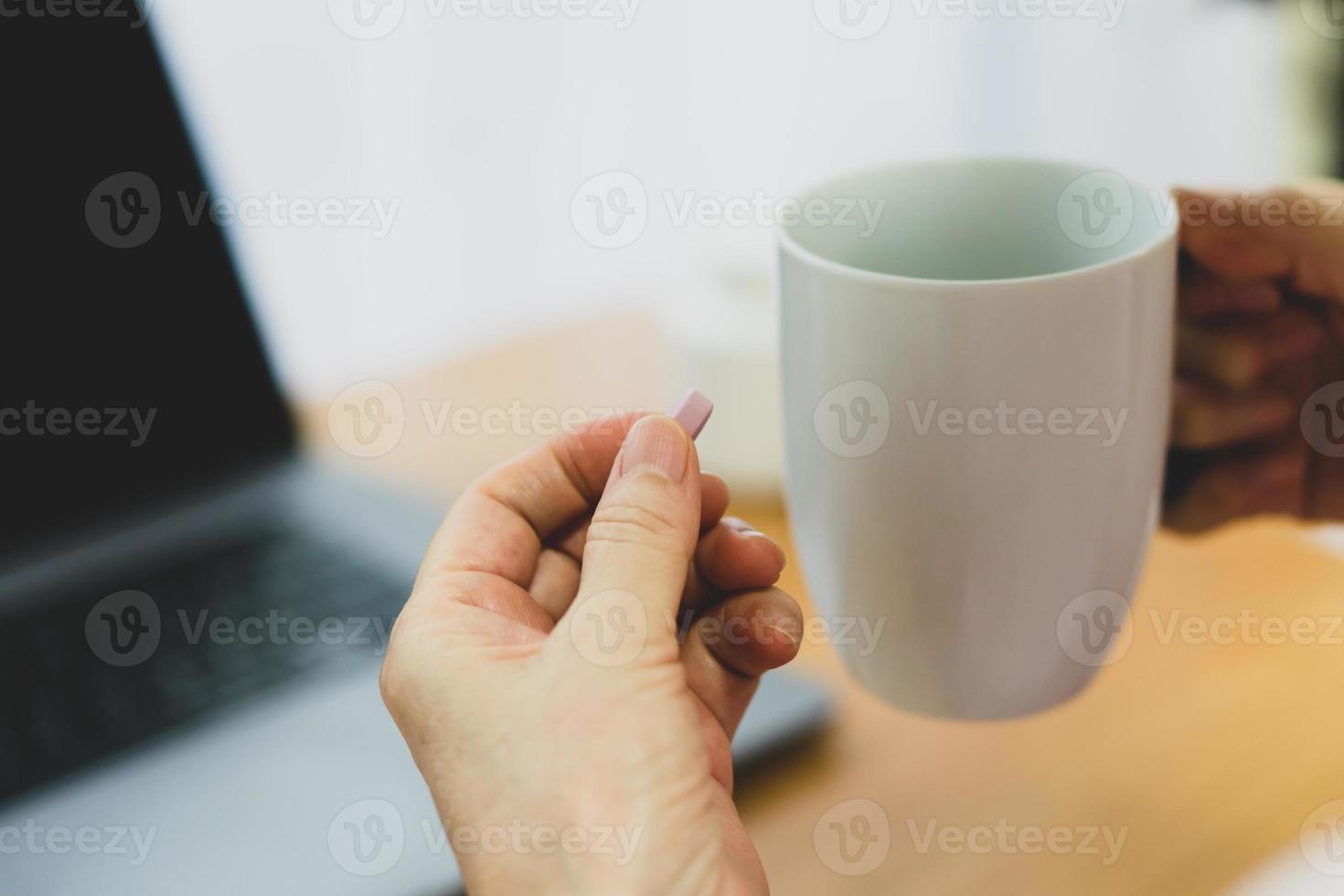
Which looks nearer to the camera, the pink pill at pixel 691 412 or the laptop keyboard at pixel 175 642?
the pink pill at pixel 691 412

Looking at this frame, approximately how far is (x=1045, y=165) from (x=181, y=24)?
32.5 inches

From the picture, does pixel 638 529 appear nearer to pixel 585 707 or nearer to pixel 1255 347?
pixel 585 707

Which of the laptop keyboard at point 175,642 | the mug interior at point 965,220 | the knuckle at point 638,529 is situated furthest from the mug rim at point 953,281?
the laptop keyboard at point 175,642

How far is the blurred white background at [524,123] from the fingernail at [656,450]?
36 cm

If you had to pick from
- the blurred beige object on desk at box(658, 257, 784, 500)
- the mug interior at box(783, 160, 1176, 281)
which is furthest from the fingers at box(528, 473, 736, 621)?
the blurred beige object on desk at box(658, 257, 784, 500)

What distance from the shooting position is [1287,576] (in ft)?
2.26

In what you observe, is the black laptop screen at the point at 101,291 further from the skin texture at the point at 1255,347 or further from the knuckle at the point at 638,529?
the skin texture at the point at 1255,347

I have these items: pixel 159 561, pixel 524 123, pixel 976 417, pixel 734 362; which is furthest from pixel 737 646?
pixel 524 123

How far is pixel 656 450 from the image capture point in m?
0.44

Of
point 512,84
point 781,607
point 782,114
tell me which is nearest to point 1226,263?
point 781,607

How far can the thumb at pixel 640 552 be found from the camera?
411mm

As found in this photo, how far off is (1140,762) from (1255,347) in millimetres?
237

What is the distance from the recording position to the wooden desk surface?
1.69 ft

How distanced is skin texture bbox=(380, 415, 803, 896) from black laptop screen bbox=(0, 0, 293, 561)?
0.38 metres
